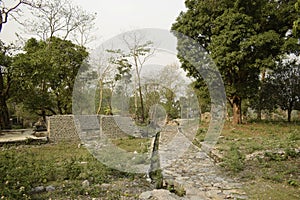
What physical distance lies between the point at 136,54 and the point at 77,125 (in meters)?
5.84

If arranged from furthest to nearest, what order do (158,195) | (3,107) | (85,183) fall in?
(3,107) < (85,183) < (158,195)

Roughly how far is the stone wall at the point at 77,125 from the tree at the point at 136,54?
425 centimetres

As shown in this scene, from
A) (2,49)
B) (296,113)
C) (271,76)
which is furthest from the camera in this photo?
(296,113)

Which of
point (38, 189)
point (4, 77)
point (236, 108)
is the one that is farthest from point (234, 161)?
point (4, 77)

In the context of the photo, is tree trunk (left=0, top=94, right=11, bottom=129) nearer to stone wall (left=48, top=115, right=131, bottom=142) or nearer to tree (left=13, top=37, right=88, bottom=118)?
tree (left=13, top=37, right=88, bottom=118)

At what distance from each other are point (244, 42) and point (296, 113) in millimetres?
8498

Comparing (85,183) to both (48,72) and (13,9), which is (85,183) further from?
(48,72)

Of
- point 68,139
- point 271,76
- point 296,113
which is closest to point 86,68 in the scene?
point 68,139

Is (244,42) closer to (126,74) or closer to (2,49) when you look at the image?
(126,74)

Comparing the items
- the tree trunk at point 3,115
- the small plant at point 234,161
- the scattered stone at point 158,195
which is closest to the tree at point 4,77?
the tree trunk at point 3,115

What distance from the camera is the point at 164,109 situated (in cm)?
500

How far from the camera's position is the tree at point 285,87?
12797 mm

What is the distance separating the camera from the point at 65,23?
14.9 metres

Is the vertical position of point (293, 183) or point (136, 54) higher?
point (136, 54)
